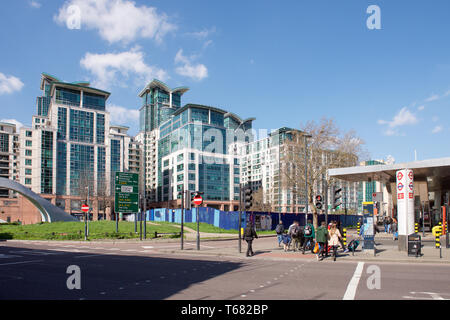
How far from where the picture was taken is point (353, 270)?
1340cm

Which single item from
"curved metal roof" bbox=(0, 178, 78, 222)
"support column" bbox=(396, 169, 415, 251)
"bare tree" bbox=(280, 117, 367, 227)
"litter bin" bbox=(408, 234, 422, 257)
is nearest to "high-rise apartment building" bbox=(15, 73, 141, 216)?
"curved metal roof" bbox=(0, 178, 78, 222)

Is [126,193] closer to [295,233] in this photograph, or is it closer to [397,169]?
[295,233]

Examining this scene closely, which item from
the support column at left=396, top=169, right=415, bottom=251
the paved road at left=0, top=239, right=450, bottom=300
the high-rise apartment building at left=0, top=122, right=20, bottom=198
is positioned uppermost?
the high-rise apartment building at left=0, top=122, right=20, bottom=198

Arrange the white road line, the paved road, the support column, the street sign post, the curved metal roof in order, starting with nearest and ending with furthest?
the white road line < the paved road < the support column < the street sign post < the curved metal roof

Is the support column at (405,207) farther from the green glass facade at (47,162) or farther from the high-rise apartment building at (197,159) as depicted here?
the green glass facade at (47,162)

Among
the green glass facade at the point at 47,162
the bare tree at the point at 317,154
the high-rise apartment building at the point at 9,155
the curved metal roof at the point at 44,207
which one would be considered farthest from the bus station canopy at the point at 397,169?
the high-rise apartment building at the point at 9,155

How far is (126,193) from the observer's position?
113ft

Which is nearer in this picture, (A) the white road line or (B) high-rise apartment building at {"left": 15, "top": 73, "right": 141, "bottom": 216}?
(A) the white road line

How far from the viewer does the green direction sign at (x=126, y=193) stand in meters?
33.7

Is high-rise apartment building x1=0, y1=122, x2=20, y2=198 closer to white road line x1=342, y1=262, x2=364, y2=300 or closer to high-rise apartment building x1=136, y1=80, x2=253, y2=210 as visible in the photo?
high-rise apartment building x1=136, y1=80, x2=253, y2=210

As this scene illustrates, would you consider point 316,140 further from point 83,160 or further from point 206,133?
point 83,160

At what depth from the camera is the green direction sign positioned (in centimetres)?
3372
